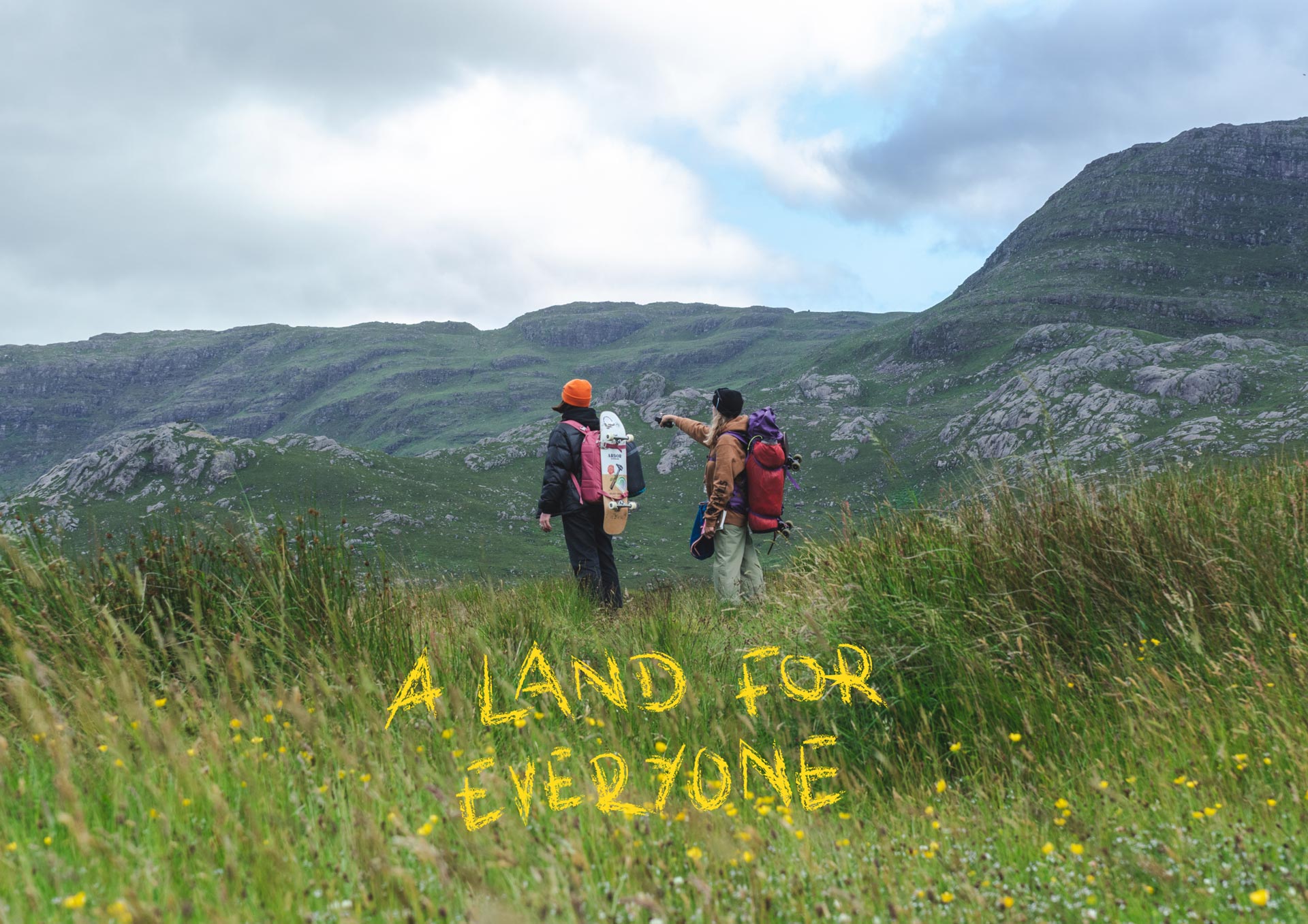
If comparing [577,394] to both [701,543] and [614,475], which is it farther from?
[701,543]

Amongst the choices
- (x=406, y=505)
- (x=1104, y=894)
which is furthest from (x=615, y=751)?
(x=406, y=505)

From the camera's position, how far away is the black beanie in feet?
28.3

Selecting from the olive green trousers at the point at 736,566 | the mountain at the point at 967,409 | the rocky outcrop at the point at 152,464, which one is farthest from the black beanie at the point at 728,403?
the rocky outcrop at the point at 152,464

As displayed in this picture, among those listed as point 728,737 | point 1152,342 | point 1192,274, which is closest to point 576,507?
point 728,737

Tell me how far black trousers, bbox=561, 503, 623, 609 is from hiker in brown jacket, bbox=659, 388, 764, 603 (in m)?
1.30

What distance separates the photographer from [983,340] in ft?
600

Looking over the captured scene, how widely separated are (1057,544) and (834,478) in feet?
444

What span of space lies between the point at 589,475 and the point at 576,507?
1.39 ft

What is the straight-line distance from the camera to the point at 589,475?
29.2 ft

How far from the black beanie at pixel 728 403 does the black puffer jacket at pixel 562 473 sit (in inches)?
67.8

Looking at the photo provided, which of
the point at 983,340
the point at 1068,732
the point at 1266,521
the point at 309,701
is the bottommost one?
the point at 1068,732

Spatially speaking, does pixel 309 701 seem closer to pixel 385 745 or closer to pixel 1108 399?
pixel 385 745

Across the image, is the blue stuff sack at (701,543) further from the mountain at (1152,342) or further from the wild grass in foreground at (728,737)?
the mountain at (1152,342)

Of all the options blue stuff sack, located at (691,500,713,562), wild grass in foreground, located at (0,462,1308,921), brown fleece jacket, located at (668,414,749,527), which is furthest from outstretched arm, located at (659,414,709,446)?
wild grass in foreground, located at (0,462,1308,921)
